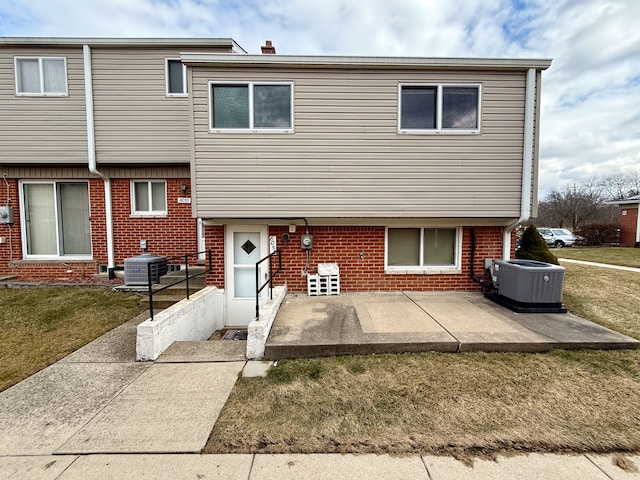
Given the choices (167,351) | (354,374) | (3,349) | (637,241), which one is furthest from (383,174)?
(637,241)

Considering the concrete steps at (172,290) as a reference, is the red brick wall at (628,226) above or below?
above

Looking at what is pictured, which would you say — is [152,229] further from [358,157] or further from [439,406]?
[439,406]

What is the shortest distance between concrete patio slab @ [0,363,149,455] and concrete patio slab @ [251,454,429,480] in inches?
69.2

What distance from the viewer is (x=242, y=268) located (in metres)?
6.38

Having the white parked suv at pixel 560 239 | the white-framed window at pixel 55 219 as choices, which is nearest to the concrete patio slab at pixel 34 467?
the white-framed window at pixel 55 219

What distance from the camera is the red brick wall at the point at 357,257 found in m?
6.28

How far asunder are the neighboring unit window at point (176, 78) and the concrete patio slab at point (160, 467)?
297 inches

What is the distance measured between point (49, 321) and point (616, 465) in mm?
7569

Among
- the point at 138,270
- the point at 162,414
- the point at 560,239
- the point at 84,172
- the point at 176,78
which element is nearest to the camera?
the point at 162,414

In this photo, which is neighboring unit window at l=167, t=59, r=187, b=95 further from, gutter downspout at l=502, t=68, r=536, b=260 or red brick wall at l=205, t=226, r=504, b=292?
gutter downspout at l=502, t=68, r=536, b=260

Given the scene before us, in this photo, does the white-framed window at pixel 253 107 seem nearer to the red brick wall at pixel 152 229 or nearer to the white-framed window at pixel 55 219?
the red brick wall at pixel 152 229

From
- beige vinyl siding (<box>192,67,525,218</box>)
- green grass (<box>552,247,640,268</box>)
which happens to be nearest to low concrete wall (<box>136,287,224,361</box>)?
beige vinyl siding (<box>192,67,525,218</box>)

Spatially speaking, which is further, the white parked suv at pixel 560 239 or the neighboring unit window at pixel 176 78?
the white parked suv at pixel 560 239

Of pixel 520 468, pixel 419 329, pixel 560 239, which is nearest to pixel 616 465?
pixel 520 468
